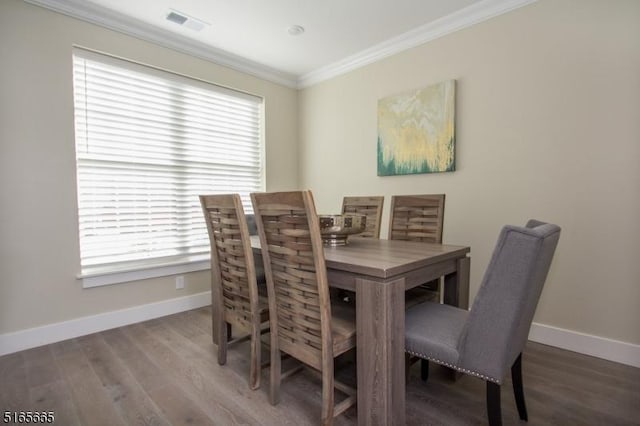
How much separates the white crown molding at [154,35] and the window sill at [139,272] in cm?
203

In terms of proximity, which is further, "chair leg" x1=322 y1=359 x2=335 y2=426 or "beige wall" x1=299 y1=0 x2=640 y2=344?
"beige wall" x1=299 y1=0 x2=640 y2=344

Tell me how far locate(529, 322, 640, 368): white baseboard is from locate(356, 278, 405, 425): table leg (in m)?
1.64

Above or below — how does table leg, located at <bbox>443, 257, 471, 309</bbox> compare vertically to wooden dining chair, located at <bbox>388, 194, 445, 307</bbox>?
below

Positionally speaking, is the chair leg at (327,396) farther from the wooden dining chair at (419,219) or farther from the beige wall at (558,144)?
the beige wall at (558,144)

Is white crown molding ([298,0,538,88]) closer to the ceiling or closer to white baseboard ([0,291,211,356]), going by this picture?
the ceiling

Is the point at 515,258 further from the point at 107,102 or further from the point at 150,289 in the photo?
the point at 107,102

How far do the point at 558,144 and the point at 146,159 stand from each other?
3.33 metres

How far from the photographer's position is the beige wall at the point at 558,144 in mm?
2072

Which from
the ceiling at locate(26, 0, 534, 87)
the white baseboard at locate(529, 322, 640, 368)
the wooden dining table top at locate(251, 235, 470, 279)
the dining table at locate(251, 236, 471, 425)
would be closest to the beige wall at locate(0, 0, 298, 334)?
the ceiling at locate(26, 0, 534, 87)

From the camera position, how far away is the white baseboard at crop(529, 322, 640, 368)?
2064 millimetres

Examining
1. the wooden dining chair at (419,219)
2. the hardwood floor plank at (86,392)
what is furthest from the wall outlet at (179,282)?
the wooden dining chair at (419,219)

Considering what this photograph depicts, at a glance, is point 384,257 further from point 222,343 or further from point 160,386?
point 160,386

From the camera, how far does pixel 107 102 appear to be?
2.78 m

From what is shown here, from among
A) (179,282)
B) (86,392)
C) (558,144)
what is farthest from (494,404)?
(179,282)
